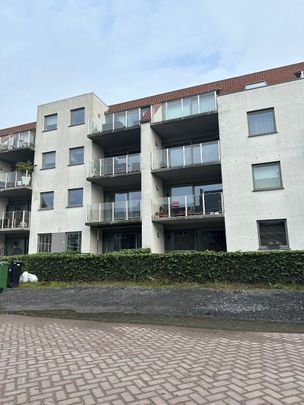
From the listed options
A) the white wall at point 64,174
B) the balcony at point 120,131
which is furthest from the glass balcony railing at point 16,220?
the balcony at point 120,131

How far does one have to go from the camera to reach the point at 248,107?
17.3m

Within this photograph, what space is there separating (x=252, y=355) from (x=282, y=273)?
809 centimetres

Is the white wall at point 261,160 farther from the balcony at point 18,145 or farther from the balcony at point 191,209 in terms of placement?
the balcony at point 18,145

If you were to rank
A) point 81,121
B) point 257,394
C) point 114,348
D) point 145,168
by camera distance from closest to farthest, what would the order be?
point 257,394, point 114,348, point 145,168, point 81,121

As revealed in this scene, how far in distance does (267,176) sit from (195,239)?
18.6 ft

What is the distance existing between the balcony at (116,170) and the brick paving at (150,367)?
12972mm

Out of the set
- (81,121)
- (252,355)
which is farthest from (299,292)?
(81,121)

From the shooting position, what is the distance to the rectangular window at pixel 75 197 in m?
21.0

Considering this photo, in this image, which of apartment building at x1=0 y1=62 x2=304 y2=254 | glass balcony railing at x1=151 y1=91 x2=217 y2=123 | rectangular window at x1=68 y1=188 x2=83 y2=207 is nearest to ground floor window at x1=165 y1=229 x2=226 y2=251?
apartment building at x1=0 y1=62 x2=304 y2=254

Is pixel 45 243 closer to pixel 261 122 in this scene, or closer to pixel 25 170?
pixel 25 170

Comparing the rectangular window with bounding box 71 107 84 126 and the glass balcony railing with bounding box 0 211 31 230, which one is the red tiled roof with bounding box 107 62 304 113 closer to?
the rectangular window with bounding box 71 107 84 126

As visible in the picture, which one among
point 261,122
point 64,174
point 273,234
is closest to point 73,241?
point 64,174

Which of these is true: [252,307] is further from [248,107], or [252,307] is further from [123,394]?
[248,107]

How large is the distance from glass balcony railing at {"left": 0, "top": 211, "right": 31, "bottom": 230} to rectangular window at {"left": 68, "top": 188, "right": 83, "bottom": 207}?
3.37 m
